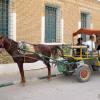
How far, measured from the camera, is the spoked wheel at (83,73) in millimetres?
10398

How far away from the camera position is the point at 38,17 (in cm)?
1586

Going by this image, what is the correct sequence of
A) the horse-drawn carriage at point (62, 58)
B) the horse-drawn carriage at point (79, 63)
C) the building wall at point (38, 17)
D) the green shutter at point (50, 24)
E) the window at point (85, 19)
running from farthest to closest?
1. the window at point (85, 19)
2. the green shutter at point (50, 24)
3. the building wall at point (38, 17)
4. the horse-drawn carriage at point (79, 63)
5. the horse-drawn carriage at point (62, 58)

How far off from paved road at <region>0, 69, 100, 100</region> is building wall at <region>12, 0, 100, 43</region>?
411 cm

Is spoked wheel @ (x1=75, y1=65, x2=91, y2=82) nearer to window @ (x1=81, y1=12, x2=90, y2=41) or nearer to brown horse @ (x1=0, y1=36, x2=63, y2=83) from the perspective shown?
brown horse @ (x1=0, y1=36, x2=63, y2=83)

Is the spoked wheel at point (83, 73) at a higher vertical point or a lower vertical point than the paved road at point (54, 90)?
higher

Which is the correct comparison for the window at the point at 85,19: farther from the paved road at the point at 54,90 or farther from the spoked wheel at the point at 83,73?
the spoked wheel at the point at 83,73

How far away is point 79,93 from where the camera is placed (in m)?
8.84

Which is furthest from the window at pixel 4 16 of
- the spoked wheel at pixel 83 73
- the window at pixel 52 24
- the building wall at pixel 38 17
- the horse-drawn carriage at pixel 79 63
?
the spoked wheel at pixel 83 73

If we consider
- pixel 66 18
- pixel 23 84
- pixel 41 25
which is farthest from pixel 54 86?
pixel 66 18

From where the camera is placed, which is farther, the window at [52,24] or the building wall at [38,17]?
the window at [52,24]

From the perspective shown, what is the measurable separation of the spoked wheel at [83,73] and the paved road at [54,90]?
0.60 feet

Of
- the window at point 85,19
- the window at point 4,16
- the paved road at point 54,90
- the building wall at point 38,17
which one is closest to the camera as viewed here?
the paved road at point 54,90

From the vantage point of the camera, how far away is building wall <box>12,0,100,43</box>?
14.8 meters

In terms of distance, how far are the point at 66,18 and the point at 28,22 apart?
354 cm
